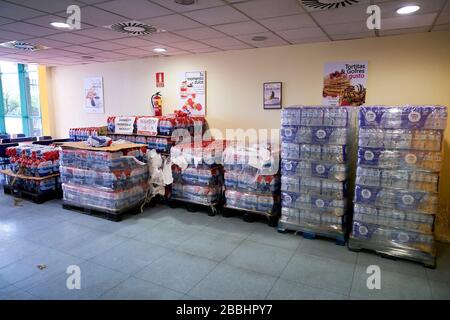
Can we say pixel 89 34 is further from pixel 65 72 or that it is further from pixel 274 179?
pixel 65 72

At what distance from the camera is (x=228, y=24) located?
12.4 feet

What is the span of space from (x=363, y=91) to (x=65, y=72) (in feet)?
24.0

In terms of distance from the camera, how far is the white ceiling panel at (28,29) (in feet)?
12.9

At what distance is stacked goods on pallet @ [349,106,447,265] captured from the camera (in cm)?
317

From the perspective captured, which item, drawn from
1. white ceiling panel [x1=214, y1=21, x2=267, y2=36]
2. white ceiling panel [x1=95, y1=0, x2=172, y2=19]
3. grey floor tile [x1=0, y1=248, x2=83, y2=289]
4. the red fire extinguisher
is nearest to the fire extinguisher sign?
the red fire extinguisher

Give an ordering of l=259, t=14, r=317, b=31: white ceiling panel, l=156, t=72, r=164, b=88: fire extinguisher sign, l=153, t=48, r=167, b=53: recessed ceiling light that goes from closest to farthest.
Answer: l=259, t=14, r=317, b=31: white ceiling panel → l=153, t=48, r=167, b=53: recessed ceiling light → l=156, t=72, r=164, b=88: fire extinguisher sign

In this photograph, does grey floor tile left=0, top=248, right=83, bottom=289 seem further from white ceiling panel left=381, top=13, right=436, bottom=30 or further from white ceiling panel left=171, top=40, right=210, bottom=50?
white ceiling panel left=381, top=13, right=436, bottom=30

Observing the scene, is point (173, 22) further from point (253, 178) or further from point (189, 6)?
point (253, 178)

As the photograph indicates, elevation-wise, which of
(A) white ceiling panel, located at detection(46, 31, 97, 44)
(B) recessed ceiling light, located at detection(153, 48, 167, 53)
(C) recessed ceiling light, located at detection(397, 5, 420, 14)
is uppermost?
(B) recessed ceiling light, located at detection(153, 48, 167, 53)

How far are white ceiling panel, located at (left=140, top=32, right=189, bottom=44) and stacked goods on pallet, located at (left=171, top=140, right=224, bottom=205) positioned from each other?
1703 millimetres

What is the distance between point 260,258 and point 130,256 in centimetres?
148

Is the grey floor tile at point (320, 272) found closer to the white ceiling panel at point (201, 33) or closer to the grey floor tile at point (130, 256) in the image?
the grey floor tile at point (130, 256)

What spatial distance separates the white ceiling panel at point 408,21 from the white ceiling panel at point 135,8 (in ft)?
8.69

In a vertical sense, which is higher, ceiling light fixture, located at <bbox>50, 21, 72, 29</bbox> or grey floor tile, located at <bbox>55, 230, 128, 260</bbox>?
ceiling light fixture, located at <bbox>50, 21, 72, 29</bbox>
